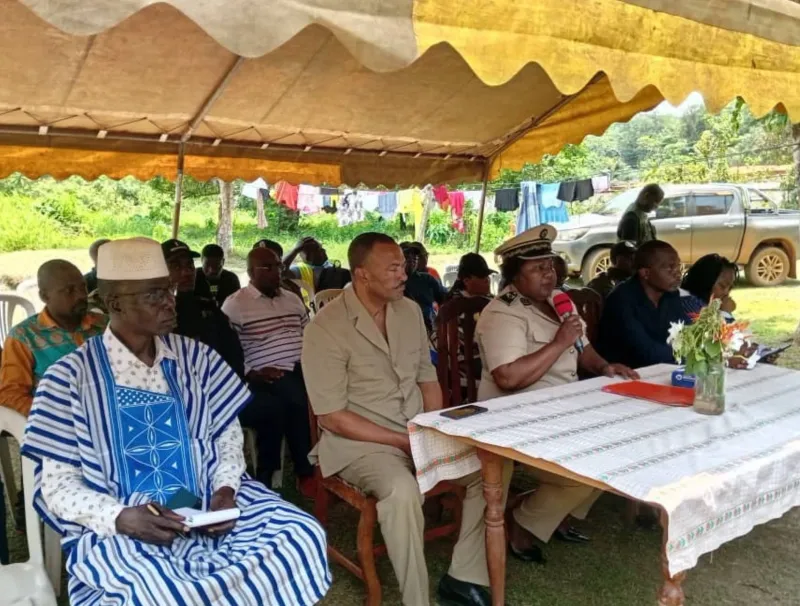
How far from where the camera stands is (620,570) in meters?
3.18

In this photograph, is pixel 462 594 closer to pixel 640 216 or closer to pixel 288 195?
pixel 640 216

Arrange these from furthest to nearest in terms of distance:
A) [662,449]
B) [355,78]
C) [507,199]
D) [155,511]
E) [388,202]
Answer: [388,202] → [507,199] → [355,78] → [662,449] → [155,511]

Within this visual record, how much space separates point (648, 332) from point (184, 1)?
9.47 feet

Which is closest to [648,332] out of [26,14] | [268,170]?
[26,14]

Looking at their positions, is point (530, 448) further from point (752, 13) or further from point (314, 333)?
point (752, 13)

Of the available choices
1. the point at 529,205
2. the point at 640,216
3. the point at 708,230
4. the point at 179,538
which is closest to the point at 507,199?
the point at 529,205

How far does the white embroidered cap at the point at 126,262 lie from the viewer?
7.66 feet

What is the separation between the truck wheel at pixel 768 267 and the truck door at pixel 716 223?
23.5 inches

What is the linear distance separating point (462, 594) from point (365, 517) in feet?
1.69

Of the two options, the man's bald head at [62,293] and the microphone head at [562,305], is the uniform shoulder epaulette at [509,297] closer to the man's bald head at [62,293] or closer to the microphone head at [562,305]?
the microphone head at [562,305]

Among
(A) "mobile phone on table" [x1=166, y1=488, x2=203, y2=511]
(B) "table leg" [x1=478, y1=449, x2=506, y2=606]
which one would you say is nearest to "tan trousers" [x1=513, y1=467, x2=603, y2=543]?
(B) "table leg" [x1=478, y1=449, x2=506, y2=606]

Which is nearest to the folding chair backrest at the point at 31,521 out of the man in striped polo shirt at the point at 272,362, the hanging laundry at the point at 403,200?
the man in striped polo shirt at the point at 272,362

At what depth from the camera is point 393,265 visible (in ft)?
9.50

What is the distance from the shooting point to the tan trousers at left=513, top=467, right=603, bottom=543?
9.78ft
